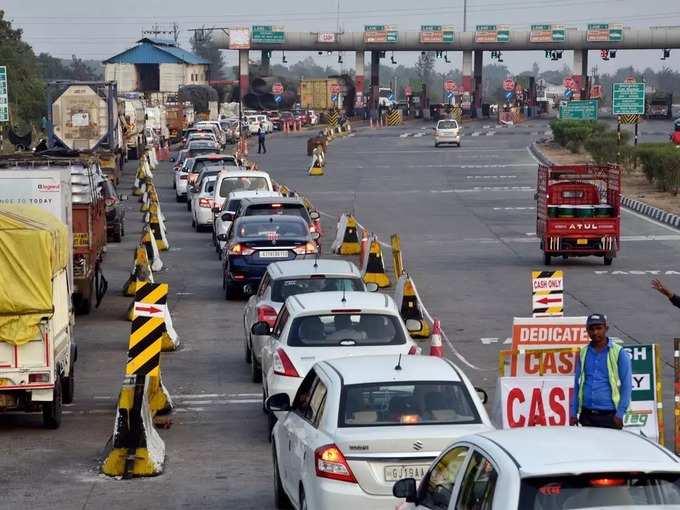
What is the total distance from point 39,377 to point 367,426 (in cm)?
572

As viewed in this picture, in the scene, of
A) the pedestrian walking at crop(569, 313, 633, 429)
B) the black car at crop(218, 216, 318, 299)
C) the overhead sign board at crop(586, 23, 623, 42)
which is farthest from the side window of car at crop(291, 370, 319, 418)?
the overhead sign board at crop(586, 23, 623, 42)

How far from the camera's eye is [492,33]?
132375mm

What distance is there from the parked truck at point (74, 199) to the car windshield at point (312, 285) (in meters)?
2.81

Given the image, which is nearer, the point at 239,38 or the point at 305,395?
the point at 305,395

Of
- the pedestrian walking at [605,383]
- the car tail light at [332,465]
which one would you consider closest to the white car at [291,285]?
the pedestrian walking at [605,383]

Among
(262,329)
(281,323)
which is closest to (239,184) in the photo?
(262,329)

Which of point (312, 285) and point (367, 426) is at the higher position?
point (367, 426)

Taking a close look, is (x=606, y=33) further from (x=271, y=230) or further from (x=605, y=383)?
(x=605, y=383)

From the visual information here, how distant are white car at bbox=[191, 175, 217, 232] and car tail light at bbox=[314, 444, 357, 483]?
93.9 feet

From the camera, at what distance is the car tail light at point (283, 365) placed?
14.4 m

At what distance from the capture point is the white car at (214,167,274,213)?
3681cm

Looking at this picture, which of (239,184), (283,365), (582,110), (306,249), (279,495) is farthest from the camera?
(582,110)

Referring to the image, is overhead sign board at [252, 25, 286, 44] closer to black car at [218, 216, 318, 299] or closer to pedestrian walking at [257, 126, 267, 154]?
pedestrian walking at [257, 126, 267, 154]

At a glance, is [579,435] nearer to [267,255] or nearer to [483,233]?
[267,255]
